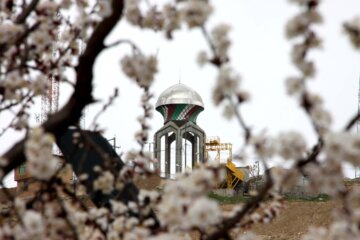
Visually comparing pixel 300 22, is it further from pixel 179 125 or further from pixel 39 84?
pixel 179 125

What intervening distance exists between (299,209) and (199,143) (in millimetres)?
6151

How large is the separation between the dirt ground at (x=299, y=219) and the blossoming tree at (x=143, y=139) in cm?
1858

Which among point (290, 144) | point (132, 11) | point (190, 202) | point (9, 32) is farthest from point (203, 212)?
point (9, 32)

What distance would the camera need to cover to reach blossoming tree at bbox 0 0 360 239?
4.69 feet

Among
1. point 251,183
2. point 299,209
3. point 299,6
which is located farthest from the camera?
point 251,183

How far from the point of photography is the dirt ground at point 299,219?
21.6 m

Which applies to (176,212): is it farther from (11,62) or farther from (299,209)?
(299,209)

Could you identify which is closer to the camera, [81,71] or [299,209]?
[81,71]

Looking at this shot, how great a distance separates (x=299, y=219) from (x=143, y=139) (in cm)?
2108

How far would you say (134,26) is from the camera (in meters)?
2.39

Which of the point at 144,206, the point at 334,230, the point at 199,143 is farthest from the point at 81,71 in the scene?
the point at 199,143

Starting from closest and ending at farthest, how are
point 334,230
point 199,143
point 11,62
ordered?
point 334,230 < point 11,62 < point 199,143

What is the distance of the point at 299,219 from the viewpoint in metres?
23.0

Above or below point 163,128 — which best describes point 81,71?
below
